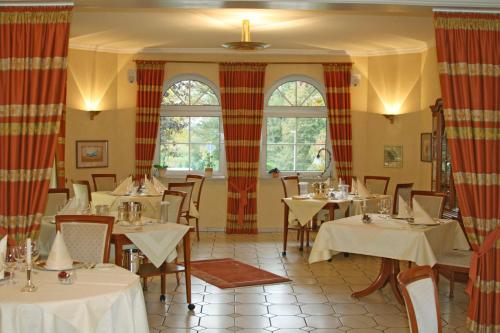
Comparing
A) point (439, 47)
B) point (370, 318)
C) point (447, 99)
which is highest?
point (439, 47)

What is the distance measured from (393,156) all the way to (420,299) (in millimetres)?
8207

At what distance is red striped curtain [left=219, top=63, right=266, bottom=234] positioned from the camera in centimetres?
1145

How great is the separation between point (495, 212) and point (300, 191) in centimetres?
516

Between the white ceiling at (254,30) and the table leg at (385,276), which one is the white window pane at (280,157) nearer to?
the white ceiling at (254,30)

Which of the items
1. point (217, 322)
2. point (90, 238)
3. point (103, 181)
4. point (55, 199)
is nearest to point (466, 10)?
point (217, 322)

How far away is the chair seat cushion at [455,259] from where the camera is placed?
247 inches

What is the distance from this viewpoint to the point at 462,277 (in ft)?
24.4

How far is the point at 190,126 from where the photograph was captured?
38.8 feet

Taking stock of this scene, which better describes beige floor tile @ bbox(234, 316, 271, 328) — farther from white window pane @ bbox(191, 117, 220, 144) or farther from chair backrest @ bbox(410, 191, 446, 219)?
white window pane @ bbox(191, 117, 220, 144)

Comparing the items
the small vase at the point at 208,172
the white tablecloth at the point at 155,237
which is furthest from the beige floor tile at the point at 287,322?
the small vase at the point at 208,172

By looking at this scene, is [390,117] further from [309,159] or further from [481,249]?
[481,249]

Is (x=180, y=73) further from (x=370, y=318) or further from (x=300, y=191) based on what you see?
(x=370, y=318)

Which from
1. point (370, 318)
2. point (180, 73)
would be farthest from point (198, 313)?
point (180, 73)

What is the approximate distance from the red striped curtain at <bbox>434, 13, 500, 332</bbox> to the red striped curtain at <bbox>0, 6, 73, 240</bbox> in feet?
Answer: 10.3
